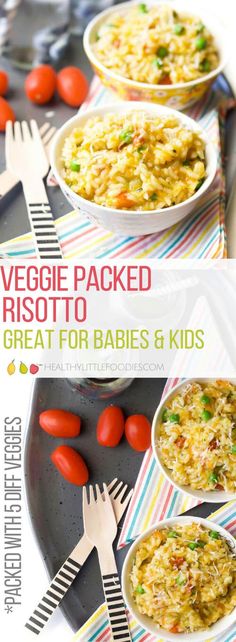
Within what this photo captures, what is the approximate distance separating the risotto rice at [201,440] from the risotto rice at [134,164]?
1.35 ft

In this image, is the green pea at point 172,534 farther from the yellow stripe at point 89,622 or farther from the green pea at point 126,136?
the green pea at point 126,136

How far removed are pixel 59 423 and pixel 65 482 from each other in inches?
4.9

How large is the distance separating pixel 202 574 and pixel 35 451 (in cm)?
43

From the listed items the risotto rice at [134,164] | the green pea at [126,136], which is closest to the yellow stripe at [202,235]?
the risotto rice at [134,164]

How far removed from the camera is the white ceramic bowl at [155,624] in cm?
160

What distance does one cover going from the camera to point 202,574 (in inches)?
63.4

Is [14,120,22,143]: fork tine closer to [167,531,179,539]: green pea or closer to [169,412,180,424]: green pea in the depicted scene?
[169,412,180,424]: green pea

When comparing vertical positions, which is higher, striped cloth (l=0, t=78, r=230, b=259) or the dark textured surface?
striped cloth (l=0, t=78, r=230, b=259)

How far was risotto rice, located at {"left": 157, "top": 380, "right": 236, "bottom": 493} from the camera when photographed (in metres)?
1.67

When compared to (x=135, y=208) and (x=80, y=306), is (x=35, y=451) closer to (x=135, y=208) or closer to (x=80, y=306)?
(x=80, y=306)

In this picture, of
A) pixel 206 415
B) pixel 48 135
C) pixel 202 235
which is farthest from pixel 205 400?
pixel 48 135

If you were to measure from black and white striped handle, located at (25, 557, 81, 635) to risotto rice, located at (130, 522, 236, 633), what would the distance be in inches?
5.5

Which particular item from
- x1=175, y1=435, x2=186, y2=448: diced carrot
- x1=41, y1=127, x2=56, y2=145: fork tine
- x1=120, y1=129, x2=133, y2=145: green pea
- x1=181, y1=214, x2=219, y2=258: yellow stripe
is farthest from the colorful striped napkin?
x1=41, y1=127, x2=56, y2=145: fork tine

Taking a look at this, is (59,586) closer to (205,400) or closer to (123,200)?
(205,400)
